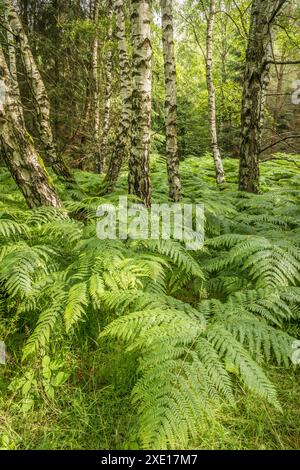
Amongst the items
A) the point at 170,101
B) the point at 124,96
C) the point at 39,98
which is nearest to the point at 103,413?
the point at 170,101

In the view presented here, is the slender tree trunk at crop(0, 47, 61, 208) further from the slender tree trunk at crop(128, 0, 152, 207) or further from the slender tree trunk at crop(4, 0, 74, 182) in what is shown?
the slender tree trunk at crop(4, 0, 74, 182)

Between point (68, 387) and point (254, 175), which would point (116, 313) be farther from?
point (254, 175)

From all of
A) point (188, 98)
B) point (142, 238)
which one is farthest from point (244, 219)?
point (188, 98)

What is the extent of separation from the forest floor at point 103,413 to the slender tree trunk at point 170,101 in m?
3.58

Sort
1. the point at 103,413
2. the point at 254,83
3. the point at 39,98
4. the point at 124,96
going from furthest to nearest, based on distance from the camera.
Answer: the point at 124,96, the point at 39,98, the point at 254,83, the point at 103,413

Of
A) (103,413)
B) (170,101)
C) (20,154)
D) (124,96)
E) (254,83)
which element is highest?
(124,96)

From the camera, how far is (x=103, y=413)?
2.16 meters

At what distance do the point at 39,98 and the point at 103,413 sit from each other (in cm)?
567

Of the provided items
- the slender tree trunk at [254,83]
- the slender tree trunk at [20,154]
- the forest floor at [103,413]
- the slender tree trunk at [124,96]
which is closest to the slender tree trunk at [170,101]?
the slender tree trunk at [254,83]

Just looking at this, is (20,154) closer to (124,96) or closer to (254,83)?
(254,83)

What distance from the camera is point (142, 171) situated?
164 inches

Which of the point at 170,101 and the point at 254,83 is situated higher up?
the point at 254,83

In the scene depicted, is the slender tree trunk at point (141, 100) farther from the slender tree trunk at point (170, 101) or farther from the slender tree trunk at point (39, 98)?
the slender tree trunk at point (39, 98)

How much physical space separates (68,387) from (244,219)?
2859 millimetres
